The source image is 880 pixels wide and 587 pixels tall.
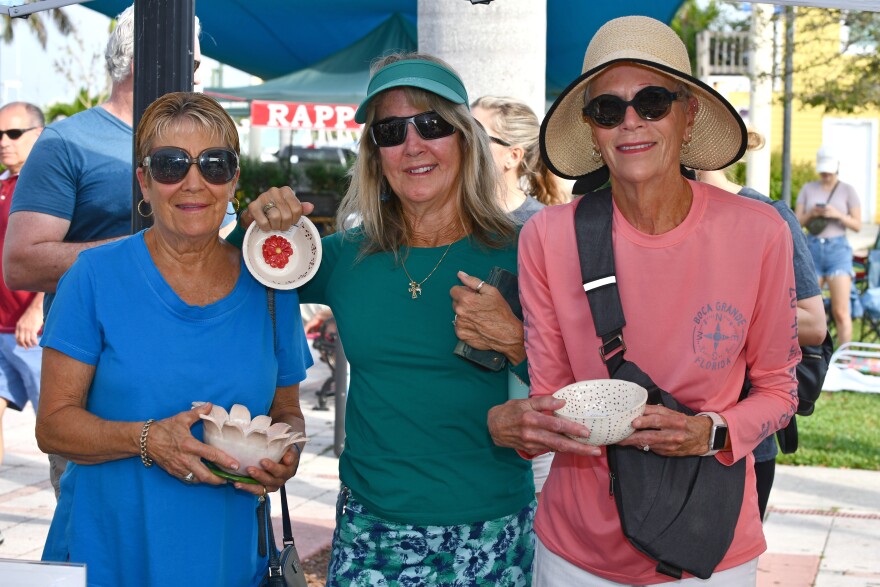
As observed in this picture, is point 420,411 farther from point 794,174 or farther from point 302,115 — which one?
point 794,174

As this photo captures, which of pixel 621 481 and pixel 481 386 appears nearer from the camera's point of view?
pixel 621 481

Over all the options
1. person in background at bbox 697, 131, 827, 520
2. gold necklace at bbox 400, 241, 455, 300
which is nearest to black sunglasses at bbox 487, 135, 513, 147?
person in background at bbox 697, 131, 827, 520

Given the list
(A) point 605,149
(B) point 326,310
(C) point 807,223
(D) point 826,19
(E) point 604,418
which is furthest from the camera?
(D) point 826,19

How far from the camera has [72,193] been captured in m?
3.71

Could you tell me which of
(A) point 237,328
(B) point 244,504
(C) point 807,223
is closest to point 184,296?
(A) point 237,328

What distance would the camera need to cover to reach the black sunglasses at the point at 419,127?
114 inches

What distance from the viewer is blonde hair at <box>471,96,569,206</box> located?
463cm

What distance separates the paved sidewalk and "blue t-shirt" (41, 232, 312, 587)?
3.03 meters

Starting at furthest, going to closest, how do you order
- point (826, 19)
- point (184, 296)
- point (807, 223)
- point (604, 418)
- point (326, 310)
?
point (826, 19), point (807, 223), point (326, 310), point (184, 296), point (604, 418)

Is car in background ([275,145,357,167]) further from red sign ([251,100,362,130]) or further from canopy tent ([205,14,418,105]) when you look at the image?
red sign ([251,100,362,130])

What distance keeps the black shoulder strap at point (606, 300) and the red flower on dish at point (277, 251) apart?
80cm

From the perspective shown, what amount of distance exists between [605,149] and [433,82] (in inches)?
23.6

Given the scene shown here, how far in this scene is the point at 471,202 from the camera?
296cm

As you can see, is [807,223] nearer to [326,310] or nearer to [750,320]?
[326,310]
